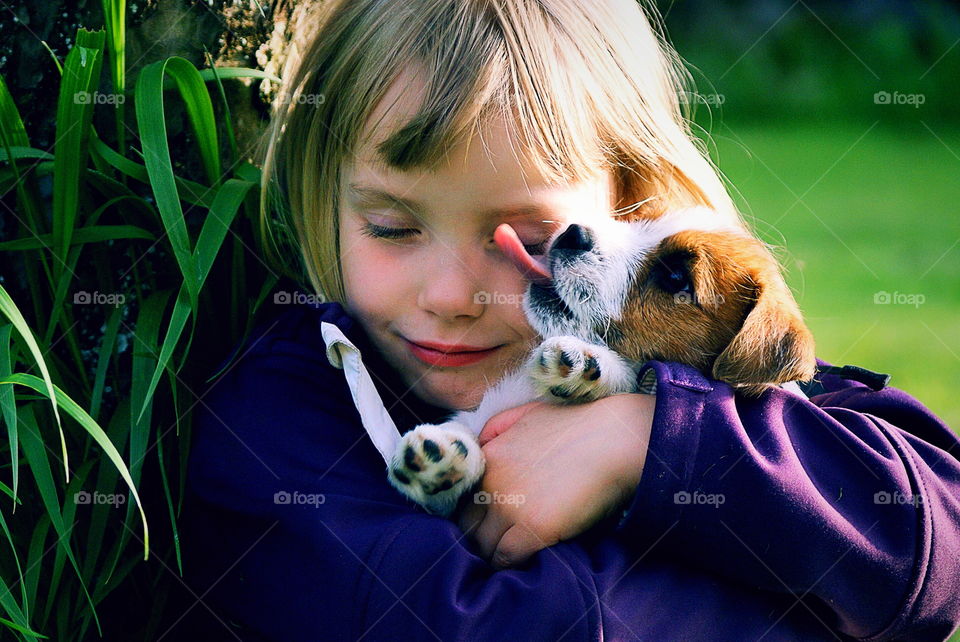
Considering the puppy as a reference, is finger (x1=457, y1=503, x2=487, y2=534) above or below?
below

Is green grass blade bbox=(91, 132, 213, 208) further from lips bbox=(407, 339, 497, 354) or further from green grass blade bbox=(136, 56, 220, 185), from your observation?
lips bbox=(407, 339, 497, 354)

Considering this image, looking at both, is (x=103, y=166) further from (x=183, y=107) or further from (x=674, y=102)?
(x=674, y=102)

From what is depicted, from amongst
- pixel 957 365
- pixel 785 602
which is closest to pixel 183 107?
pixel 785 602

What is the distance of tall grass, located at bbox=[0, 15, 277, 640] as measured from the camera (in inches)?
85.0

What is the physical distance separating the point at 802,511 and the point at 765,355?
1.11 ft

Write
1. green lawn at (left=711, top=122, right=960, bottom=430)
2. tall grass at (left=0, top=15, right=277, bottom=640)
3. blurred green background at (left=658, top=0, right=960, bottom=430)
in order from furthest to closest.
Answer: blurred green background at (left=658, top=0, right=960, bottom=430) < green lawn at (left=711, top=122, right=960, bottom=430) < tall grass at (left=0, top=15, right=277, bottom=640)

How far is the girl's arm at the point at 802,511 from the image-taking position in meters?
1.92

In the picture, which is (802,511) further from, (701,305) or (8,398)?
(8,398)

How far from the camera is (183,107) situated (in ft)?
8.38

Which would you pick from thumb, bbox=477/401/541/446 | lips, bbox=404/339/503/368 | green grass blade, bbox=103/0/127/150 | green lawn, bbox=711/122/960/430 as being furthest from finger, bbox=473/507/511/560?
green lawn, bbox=711/122/960/430

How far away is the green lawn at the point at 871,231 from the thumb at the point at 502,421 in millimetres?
2014

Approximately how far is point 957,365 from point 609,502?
4243 mm

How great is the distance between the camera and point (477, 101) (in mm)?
2236

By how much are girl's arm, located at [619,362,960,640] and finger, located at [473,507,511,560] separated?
0.91ft
